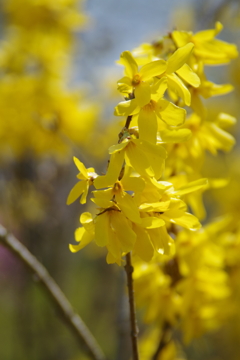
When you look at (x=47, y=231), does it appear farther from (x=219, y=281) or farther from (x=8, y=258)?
(x=219, y=281)

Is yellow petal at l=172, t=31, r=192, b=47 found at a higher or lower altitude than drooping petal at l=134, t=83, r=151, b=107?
higher

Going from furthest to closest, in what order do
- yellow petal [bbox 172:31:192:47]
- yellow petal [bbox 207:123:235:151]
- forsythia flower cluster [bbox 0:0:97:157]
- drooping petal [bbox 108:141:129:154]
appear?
forsythia flower cluster [bbox 0:0:97:157] → yellow petal [bbox 207:123:235:151] → yellow petal [bbox 172:31:192:47] → drooping petal [bbox 108:141:129:154]

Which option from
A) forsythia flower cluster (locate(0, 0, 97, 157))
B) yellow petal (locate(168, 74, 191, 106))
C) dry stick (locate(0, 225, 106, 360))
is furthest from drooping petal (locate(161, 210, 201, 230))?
forsythia flower cluster (locate(0, 0, 97, 157))

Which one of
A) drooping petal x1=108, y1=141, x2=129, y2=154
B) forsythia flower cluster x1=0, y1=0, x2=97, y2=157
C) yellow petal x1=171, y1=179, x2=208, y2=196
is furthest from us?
forsythia flower cluster x1=0, y1=0, x2=97, y2=157

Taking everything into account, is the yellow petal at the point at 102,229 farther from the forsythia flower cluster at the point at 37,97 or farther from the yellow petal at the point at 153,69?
the forsythia flower cluster at the point at 37,97

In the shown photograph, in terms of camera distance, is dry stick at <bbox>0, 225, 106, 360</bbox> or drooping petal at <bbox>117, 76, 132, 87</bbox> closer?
drooping petal at <bbox>117, 76, 132, 87</bbox>

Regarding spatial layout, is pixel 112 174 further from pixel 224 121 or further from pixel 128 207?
pixel 224 121

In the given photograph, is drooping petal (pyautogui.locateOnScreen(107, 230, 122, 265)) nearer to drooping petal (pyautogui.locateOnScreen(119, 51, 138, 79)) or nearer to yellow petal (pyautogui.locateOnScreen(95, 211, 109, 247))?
yellow petal (pyautogui.locateOnScreen(95, 211, 109, 247))
